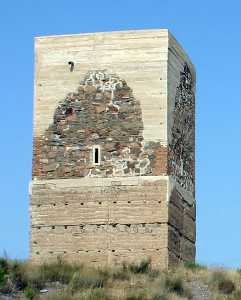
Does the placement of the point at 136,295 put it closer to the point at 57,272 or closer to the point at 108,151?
the point at 57,272

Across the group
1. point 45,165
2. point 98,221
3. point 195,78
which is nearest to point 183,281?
point 98,221

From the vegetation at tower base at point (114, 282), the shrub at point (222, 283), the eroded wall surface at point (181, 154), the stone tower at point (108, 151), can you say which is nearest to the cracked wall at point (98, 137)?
the stone tower at point (108, 151)

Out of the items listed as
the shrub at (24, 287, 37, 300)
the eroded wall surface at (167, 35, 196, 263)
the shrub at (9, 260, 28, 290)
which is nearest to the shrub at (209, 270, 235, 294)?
the eroded wall surface at (167, 35, 196, 263)

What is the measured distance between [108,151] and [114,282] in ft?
13.8

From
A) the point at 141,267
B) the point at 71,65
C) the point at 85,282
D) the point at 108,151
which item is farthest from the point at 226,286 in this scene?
the point at 71,65

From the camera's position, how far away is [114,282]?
25125 mm

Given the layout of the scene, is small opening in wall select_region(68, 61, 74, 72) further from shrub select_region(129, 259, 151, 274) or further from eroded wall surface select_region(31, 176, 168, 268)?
shrub select_region(129, 259, 151, 274)

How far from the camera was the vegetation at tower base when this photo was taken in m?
23.4

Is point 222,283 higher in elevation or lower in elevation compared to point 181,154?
lower

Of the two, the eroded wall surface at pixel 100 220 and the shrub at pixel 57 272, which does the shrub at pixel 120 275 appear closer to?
the shrub at pixel 57 272

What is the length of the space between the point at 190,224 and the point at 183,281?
406 cm

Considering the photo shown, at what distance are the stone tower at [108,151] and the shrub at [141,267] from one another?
25cm

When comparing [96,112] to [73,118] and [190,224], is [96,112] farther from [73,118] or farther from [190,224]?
[190,224]

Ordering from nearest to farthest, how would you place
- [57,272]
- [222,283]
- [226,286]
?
[57,272]
[226,286]
[222,283]
